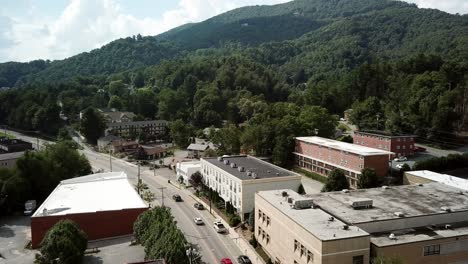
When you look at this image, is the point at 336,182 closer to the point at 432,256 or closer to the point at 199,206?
the point at 199,206

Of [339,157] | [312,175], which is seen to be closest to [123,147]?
[312,175]

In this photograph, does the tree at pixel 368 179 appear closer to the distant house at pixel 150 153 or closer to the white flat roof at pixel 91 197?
the white flat roof at pixel 91 197

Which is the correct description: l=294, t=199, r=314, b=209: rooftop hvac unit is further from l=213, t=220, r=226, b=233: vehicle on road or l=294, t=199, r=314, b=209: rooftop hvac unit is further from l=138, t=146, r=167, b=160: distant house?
l=138, t=146, r=167, b=160: distant house

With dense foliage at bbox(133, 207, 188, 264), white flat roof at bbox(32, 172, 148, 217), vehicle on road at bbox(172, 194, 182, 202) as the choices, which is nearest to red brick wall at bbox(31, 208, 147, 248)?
white flat roof at bbox(32, 172, 148, 217)

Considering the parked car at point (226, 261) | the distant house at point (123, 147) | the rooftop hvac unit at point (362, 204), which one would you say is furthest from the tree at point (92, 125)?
the rooftop hvac unit at point (362, 204)

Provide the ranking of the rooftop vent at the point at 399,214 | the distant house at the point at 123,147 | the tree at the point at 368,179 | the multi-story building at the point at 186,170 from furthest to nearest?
1. the distant house at the point at 123,147
2. the multi-story building at the point at 186,170
3. the tree at the point at 368,179
4. the rooftop vent at the point at 399,214

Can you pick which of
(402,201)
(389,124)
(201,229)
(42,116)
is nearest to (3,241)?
(201,229)
